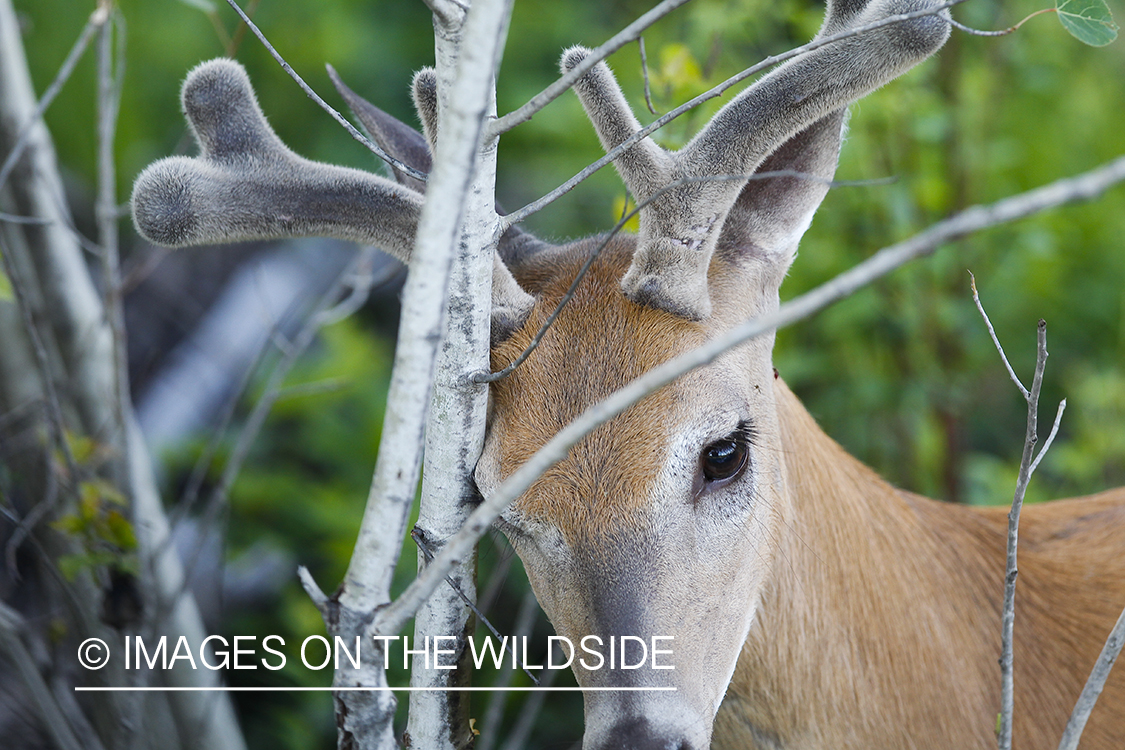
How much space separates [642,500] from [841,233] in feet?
10.2

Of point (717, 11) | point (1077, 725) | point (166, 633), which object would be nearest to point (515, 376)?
point (1077, 725)

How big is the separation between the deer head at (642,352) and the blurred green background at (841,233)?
1.66m

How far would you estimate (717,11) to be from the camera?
3.85 metres

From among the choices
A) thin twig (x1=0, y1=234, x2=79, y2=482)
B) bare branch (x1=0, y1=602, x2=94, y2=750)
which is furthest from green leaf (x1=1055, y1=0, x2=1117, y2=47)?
bare branch (x1=0, y1=602, x2=94, y2=750)

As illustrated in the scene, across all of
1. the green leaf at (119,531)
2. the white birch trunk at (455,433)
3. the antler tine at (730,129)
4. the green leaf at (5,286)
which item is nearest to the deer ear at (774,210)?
the antler tine at (730,129)

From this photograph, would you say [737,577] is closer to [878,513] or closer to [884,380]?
[878,513]

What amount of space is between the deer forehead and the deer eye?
0.11ft

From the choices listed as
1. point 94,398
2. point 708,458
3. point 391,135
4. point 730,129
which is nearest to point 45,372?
point 94,398

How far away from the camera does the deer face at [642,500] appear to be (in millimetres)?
1898

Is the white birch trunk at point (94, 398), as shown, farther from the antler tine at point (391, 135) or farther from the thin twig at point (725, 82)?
the thin twig at point (725, 82)

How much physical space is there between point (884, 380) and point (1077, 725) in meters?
3.26

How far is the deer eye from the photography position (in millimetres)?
2039

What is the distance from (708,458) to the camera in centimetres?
204

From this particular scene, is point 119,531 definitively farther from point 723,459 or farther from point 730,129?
point 730,129
